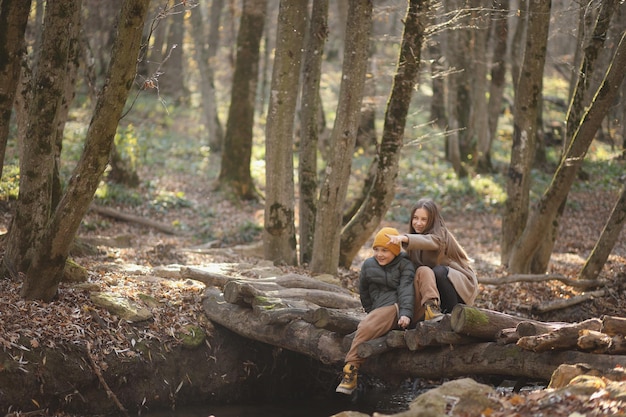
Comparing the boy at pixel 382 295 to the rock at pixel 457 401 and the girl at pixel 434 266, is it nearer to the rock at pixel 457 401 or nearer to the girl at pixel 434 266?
the girl at pixel 434 266

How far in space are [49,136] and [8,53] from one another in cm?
118

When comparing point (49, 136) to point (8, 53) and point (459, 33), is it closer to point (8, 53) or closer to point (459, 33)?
point (8, 53)

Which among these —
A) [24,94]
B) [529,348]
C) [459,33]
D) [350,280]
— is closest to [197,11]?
[459,33]

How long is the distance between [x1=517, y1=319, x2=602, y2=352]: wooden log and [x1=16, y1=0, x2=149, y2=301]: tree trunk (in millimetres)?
4743

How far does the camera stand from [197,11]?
83.5 ft

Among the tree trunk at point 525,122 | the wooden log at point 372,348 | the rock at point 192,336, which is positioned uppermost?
the tree trunk at point 525,122

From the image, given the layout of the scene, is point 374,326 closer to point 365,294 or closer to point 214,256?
point 365,294

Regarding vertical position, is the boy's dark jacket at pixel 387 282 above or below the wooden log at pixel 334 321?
above

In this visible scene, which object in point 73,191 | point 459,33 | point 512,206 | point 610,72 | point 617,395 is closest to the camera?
point 617,395

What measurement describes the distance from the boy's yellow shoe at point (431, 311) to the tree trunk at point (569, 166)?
5.81m

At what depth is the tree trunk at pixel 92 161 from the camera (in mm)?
7512

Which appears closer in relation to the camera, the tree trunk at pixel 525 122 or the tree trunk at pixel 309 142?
the tree trunk at pixel 309 142

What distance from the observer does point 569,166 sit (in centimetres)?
1259

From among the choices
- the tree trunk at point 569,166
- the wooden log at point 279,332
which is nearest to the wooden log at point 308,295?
the wooden log at point 279,332
